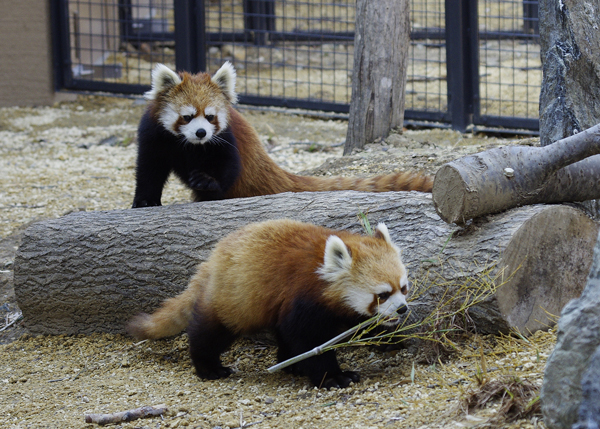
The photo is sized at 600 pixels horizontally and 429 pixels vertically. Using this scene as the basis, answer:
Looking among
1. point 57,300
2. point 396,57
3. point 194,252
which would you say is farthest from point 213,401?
point 396,57

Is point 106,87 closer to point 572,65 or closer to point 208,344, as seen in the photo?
point 208,344

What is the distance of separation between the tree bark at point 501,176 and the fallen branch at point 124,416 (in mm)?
1707

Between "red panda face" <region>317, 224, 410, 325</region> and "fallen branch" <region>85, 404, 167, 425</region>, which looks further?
"red panda face" <region>317, 224, 410, 325</region>

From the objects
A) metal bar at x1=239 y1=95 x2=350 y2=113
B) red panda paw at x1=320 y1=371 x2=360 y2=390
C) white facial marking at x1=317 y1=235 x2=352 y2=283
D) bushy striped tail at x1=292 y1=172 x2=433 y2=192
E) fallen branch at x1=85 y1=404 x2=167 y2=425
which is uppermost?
metal bar at x1=239 y1=95 x2=350 y2=113

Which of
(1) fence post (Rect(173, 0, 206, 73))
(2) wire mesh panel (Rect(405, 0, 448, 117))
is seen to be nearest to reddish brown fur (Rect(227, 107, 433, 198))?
(2) wire mesh panel (Rect(405, 0, 448, 117))

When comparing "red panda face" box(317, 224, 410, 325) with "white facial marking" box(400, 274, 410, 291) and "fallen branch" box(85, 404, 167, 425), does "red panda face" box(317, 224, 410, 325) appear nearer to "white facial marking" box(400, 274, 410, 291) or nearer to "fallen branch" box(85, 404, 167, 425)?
"white facial marking" box(400, 274, 410, 291)

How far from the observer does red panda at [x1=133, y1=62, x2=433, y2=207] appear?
4.68 meters

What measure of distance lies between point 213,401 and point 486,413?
1442mm

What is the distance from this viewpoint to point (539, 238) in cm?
332

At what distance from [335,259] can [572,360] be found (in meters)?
1.45

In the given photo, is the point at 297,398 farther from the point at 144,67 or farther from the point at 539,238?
the point at 144,67

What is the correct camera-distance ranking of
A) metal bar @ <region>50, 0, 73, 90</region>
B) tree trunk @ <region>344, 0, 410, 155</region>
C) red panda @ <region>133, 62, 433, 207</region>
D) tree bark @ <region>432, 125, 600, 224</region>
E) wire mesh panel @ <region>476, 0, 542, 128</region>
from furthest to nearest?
metal bar @ <region>50, 0, 73, 90</region> < wire mesh panel @ <region>476, 0, 542, 128</region> < tree trunk @ <region>344, 0, 410, 155</region> < red panda @ <region>133, 62, 433, 207</region> < tree bark @ <region>432, 125, 600, 224</region>

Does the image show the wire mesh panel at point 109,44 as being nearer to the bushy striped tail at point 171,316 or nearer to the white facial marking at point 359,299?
the bushy striped tail at point 171,316

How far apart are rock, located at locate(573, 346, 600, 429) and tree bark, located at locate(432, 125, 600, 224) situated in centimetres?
139
